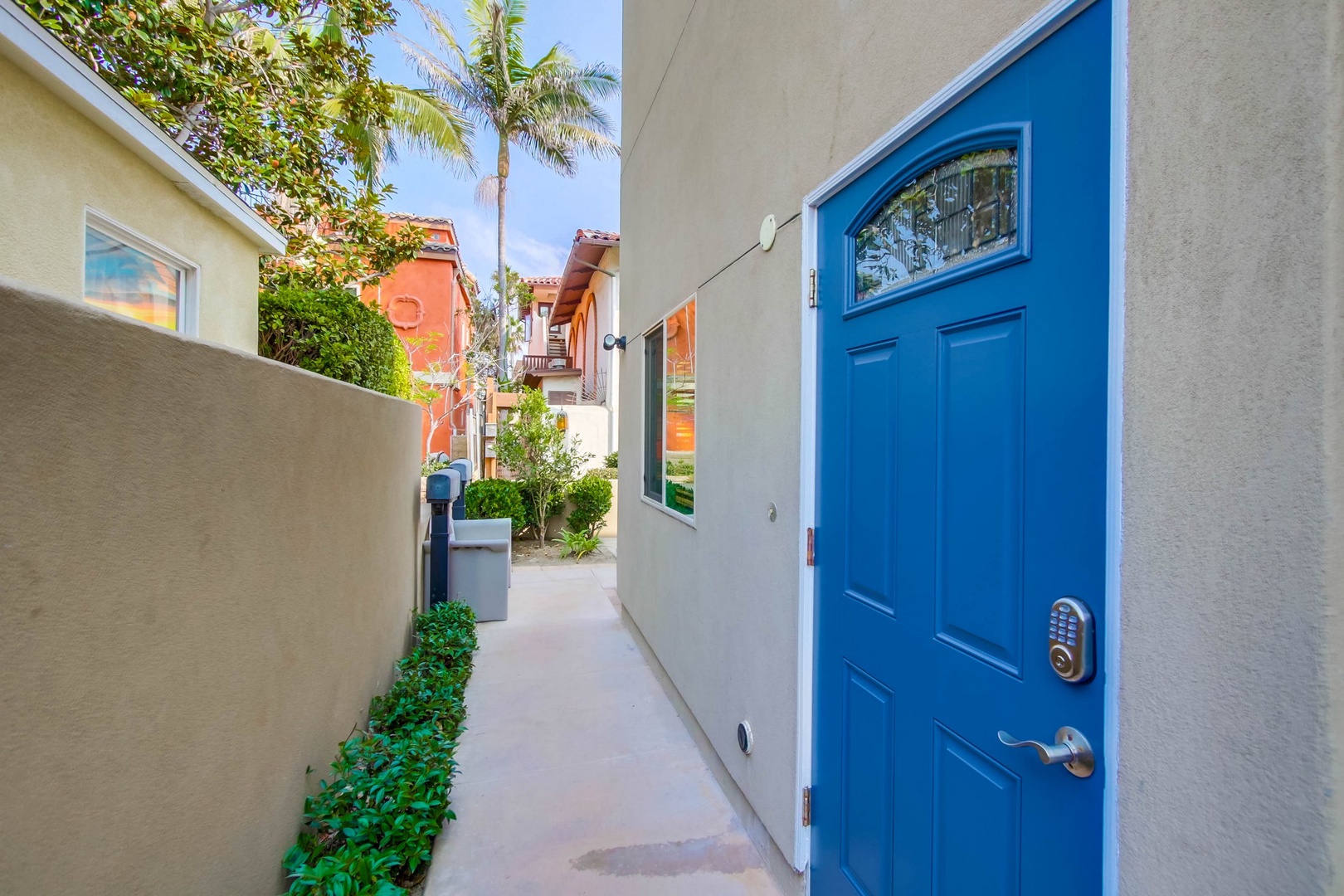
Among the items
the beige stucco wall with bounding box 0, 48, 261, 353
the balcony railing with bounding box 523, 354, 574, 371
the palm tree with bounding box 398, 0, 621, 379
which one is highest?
the palm tree with bounding box 398, 0, 621, 379

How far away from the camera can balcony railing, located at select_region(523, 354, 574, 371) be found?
25.2 metres

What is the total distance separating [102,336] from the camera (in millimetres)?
1307

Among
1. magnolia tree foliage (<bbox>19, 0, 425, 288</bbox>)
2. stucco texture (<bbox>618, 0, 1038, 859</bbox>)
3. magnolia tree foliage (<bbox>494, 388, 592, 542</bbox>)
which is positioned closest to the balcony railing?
magnolia tree foliage (<bbox>494, 388, 592, 542</bbox>)

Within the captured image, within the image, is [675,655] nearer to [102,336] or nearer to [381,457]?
[381,457]

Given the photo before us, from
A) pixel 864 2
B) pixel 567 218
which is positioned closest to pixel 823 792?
pixel 864 2

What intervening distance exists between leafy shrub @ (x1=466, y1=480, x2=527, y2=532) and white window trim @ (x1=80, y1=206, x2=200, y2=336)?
5.23 meters

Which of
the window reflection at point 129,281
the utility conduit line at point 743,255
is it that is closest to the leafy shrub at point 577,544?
the window reflection at point 129,281

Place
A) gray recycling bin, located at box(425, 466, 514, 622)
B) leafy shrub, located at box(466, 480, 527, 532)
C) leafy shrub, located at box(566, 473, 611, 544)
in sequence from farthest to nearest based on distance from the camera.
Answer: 1. leafy shrub, located at box(566, 473, 611, 544)
2. leafy shrub, located at box(466, 480, 527, 532)
3. gray recycling bin, located at box(425, 466, 514, 622)

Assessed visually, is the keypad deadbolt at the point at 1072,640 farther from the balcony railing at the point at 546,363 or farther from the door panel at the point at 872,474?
the balcony railing at the point at 546,363

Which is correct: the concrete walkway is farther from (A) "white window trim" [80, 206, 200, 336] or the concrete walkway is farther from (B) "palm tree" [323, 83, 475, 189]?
(B) "palm tree" [323, 83, 475, 189]

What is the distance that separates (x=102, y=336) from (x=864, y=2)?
228 centimetres

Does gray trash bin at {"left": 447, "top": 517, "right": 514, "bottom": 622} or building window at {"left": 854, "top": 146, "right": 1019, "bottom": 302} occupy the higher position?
building window at {"left": 854, "top": 146, "right": 1019, "bottom": 302}

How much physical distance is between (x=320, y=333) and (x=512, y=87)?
38.0 ft

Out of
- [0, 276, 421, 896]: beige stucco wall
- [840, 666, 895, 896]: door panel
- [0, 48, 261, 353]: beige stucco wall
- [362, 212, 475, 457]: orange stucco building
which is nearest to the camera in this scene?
[0, 276, 421, 896]: beige stucco wall
